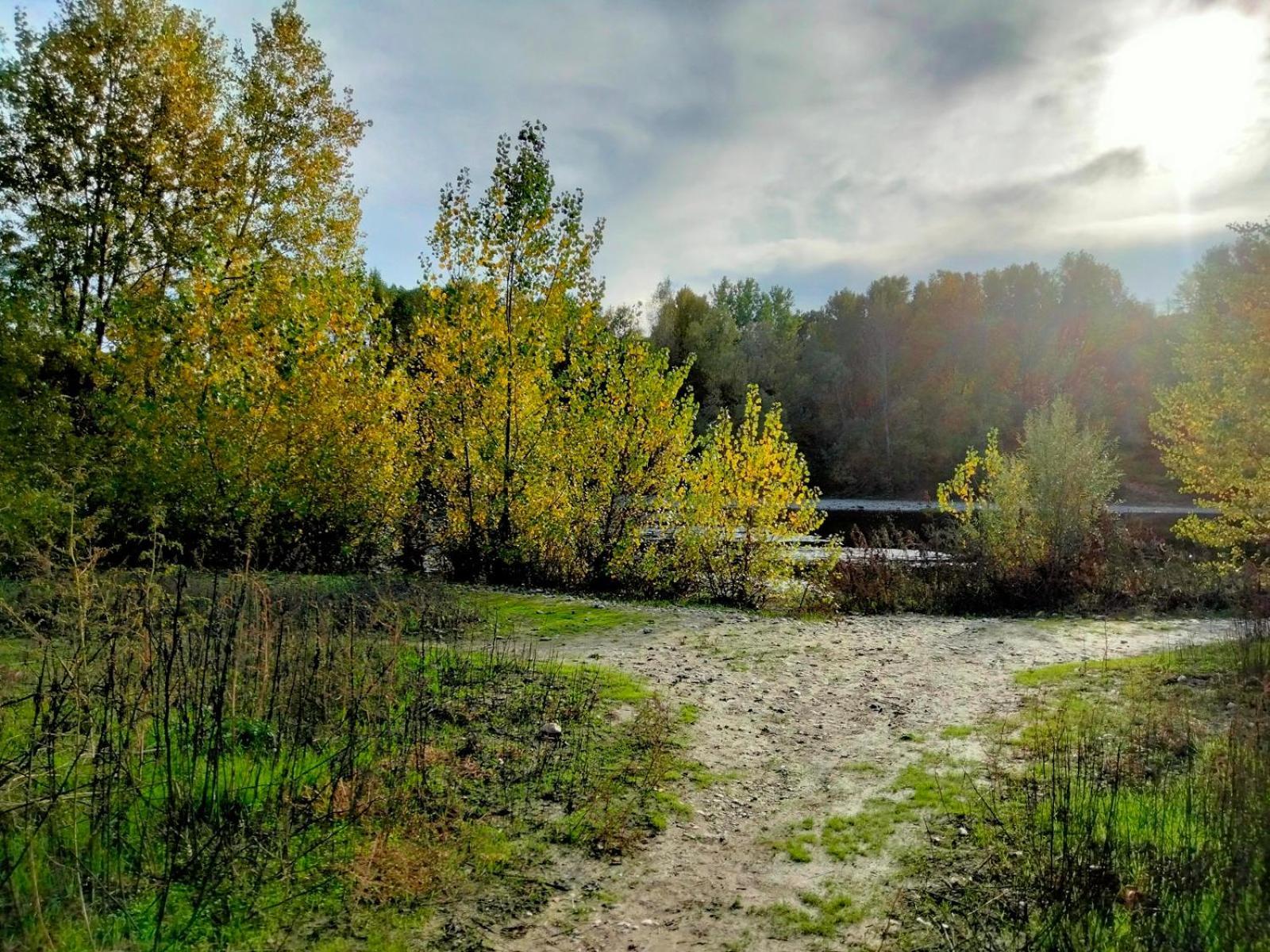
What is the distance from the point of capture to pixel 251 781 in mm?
4812

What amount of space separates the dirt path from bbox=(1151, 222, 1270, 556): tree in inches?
103

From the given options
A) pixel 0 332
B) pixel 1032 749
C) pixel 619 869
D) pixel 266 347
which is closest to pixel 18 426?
pixel 0 332

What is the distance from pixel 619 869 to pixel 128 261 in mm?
19602

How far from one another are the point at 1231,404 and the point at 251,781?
53.5ft

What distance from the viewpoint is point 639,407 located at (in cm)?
1622

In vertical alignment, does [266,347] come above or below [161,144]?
below

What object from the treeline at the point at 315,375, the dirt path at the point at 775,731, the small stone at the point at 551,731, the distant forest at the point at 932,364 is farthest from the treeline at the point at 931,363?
the small stone at the point at 551,731

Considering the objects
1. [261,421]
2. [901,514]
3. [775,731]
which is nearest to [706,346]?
[901,514]

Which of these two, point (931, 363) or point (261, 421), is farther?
point (931, 363)

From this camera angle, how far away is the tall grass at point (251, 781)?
11.8ft

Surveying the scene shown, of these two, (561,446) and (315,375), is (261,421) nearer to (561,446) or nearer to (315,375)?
(315,375)

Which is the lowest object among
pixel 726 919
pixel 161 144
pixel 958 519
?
pixel 726 919

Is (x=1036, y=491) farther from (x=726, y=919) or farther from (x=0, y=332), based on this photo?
(x=0, y=332)

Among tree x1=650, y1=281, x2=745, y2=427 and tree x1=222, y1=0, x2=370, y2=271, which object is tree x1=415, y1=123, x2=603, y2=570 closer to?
tree x1=222, y1=0, x2=370, y2=271
